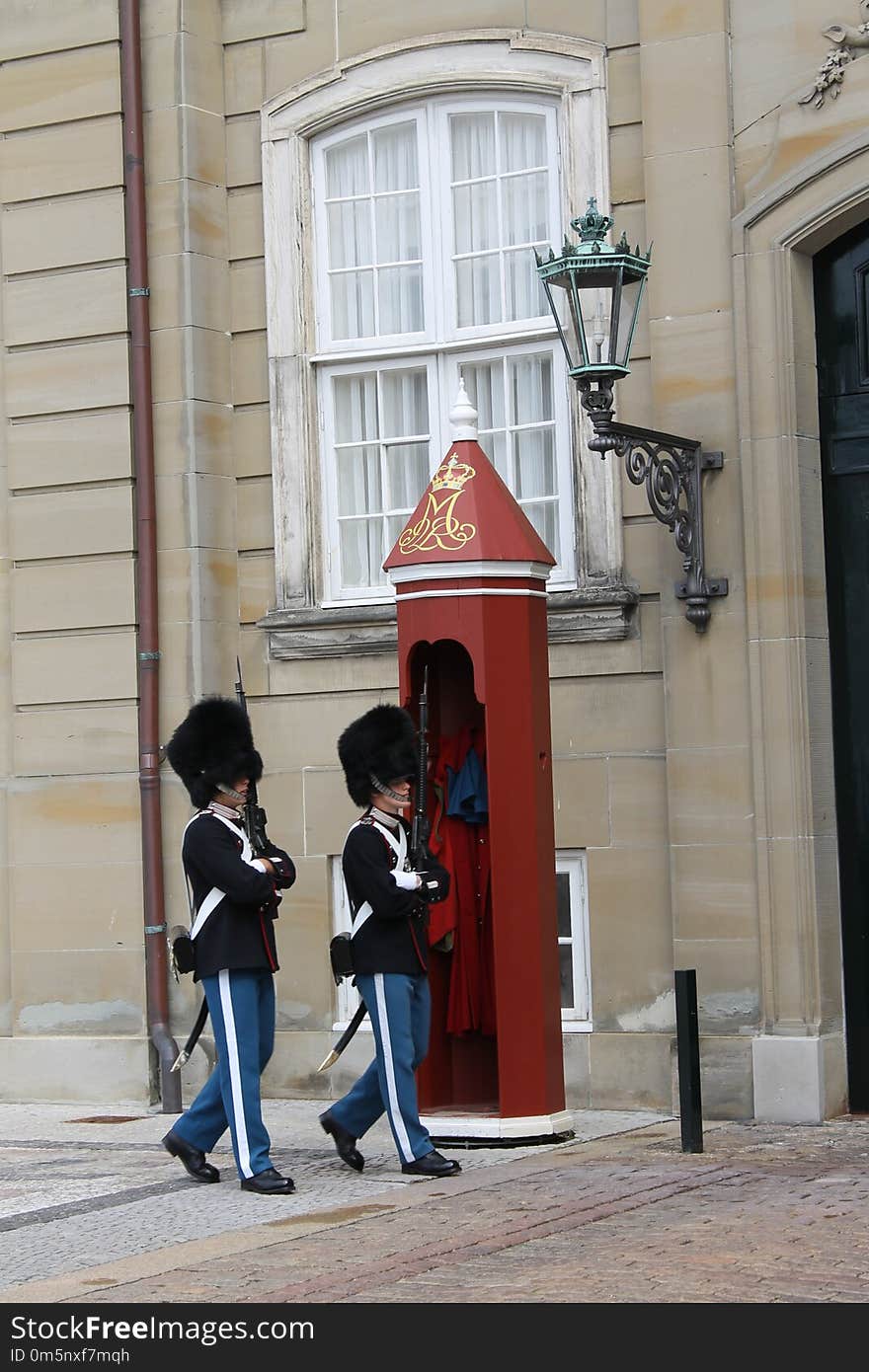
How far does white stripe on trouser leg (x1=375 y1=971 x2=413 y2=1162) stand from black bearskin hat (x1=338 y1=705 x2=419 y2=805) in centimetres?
76

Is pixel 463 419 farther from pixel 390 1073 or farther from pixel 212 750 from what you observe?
pixel 390 1073

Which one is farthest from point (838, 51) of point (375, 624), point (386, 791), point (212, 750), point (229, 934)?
point (229, 934)

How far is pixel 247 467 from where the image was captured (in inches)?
441

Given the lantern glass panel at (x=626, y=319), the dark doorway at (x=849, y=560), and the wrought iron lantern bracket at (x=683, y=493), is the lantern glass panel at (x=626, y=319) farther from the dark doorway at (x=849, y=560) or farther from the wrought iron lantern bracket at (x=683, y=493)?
the dark doorway at (x=849, y=560)

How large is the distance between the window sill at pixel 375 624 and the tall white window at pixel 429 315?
0.23 metres

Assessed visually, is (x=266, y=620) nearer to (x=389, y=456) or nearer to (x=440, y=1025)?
(x=389, y=456)

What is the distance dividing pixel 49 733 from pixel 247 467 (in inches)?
69.4

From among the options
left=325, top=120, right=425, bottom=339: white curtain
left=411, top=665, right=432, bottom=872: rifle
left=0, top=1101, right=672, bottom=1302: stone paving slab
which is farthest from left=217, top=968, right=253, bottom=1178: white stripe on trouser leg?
left=325, top=120, right=425, bottom=339: white curtain

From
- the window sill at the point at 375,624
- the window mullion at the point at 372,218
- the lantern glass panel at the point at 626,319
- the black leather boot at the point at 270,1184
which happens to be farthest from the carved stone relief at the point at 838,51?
the black leather boot at the point at 270,1184

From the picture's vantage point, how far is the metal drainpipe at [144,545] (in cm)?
1097

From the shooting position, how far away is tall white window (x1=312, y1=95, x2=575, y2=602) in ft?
34.9

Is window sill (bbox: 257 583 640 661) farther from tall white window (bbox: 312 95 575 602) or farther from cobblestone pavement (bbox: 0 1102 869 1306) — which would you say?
cobblestone pavement (bbox: 0 1102 869 1306)
